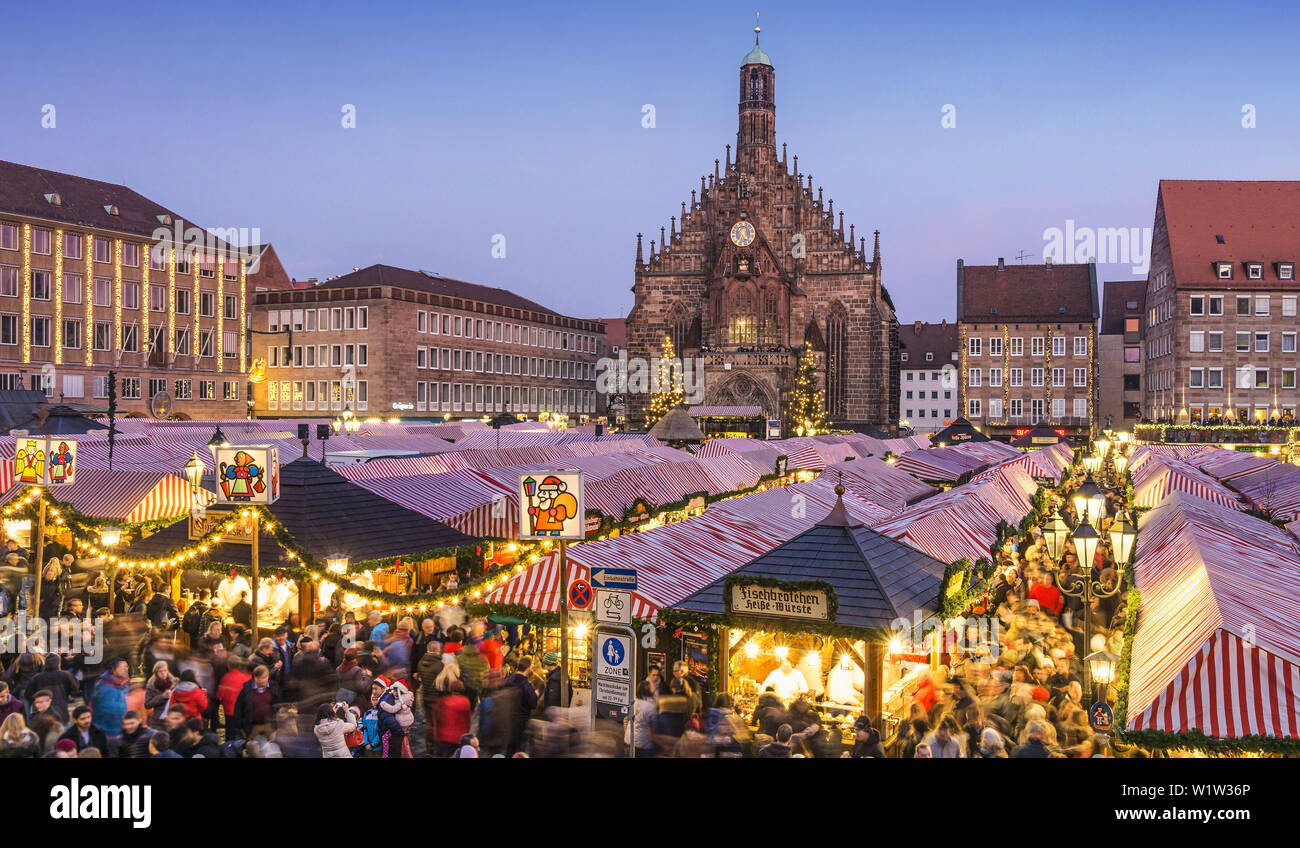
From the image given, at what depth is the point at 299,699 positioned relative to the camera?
366 inches

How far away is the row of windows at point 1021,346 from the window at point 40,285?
56.5 metres

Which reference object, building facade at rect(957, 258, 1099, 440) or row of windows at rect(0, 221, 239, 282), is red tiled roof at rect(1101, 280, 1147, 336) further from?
row of windows at rect(0, 221, 239, 282)

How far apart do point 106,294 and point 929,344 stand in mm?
62982

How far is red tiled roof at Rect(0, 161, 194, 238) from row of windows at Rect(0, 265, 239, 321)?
3030 millimetres

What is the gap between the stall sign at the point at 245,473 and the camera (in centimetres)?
1112

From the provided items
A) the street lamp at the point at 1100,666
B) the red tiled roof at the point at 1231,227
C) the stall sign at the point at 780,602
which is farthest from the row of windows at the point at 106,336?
the red tiled roof at the point at 1231,227

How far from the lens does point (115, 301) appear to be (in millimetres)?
57531

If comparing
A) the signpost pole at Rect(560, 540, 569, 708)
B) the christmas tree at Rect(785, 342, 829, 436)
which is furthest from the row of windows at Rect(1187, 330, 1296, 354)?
the signpost pole at Rect(560, 540, 569, 708)

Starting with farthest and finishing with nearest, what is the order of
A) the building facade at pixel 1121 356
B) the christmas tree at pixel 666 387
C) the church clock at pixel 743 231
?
the building facade at pixel 1121 356 < the church clock at pixel 743 231 < the christmas tree at pixel 666 387

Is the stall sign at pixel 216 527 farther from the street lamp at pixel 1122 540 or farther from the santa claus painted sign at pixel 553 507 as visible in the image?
the street lamp at pixel 1122 540

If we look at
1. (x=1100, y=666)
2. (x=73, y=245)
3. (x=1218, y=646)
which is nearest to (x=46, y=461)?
(x=1100, y=666)

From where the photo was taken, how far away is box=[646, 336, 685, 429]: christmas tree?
62938mm

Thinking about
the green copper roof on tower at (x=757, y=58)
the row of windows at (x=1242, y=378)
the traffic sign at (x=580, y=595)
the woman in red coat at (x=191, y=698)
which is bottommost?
the woman in red coat at (x=191, y=698)
